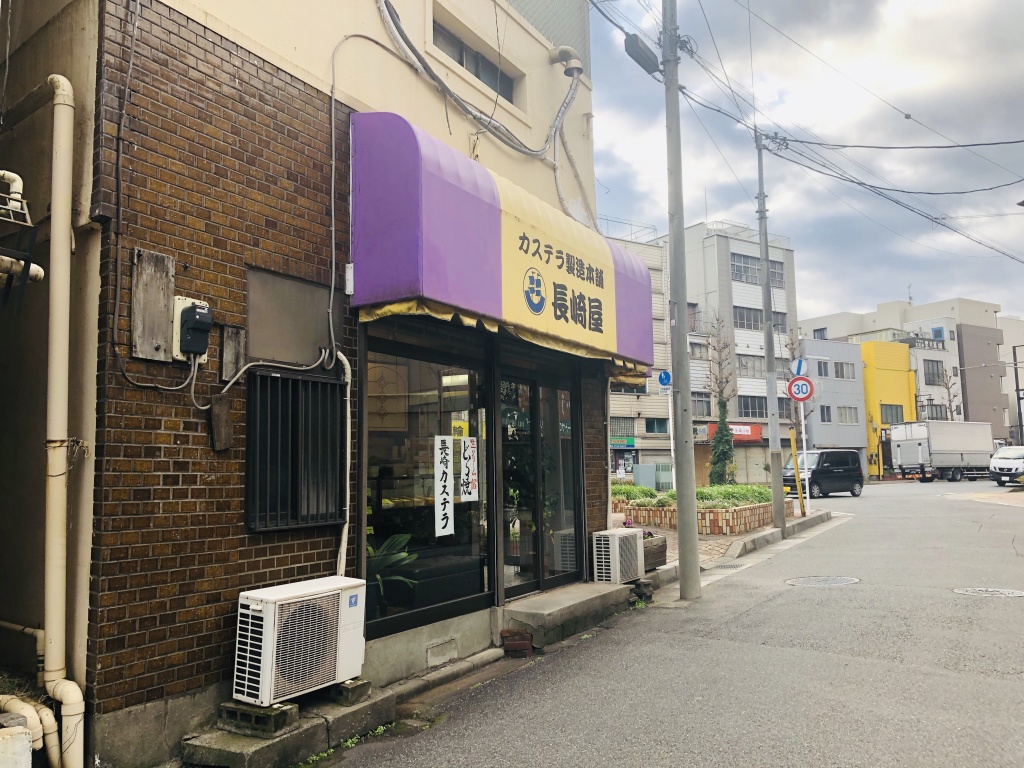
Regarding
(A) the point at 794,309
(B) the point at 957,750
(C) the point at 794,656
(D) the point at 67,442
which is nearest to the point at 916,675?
(C) the point at 794,656

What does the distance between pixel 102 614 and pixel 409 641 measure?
2.84m

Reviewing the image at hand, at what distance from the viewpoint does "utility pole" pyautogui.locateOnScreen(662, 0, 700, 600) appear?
10.0 meters

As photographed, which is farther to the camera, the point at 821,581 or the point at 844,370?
the point at 844,370

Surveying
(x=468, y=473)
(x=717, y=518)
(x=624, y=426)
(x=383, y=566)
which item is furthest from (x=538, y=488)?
(x=624, y=426)

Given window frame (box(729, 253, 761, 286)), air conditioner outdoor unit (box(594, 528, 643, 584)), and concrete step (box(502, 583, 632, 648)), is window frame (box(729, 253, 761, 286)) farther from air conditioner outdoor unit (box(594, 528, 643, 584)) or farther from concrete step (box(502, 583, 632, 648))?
concrete step (box(502, 583, 632, 648))

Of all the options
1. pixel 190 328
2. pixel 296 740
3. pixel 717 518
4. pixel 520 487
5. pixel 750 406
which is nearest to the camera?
pixel 296 740

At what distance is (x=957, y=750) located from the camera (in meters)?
4.64

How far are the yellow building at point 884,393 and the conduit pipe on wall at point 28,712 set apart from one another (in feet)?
201

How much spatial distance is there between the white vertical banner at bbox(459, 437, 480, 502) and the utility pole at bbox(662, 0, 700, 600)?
11.5 feet

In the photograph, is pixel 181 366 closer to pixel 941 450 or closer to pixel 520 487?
pixel 520 487

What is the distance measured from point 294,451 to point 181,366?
109 centimetres

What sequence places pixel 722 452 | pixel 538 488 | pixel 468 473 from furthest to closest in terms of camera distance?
pixel 722 452
pixel 538 488
pixel 468 473

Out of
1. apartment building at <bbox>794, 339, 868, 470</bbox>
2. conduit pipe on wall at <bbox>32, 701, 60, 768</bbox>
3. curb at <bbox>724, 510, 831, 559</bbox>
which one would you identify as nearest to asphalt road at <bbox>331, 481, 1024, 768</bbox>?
conduit pipe on wall at <bbox>32, 701, 60, 768</bbox>

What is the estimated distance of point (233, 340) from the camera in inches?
207
